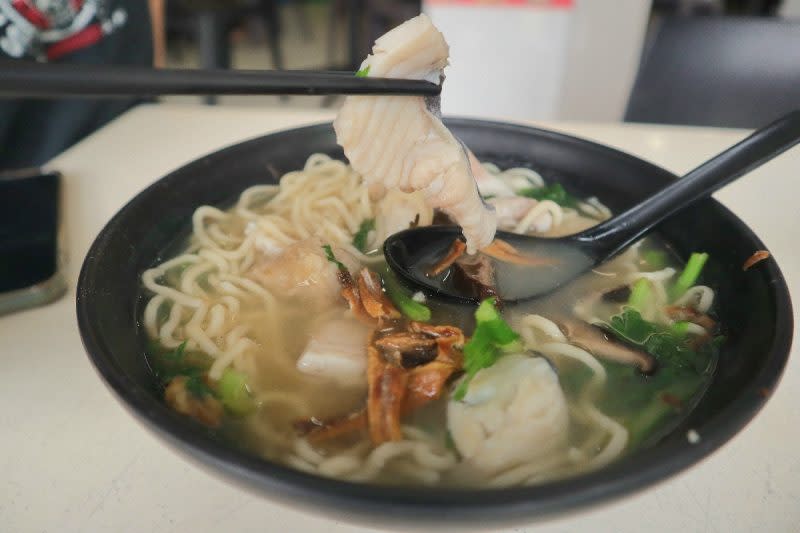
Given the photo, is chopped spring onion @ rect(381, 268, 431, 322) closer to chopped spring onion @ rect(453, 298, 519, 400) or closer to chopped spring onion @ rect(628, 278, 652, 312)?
chopped spring onion @ rect(453, 298, 519, 400)

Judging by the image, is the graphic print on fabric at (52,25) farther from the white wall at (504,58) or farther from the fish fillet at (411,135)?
the white wall at (504,58)

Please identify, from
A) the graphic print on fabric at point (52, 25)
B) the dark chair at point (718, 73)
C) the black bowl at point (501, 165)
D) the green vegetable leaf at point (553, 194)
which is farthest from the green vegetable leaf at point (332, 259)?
the dark chair at point (718, 73)

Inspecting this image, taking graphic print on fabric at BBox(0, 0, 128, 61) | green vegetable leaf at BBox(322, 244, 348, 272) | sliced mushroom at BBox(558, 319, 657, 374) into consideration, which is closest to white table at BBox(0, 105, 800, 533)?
sliced mushroom at BBox(558, 319, 657, 374)

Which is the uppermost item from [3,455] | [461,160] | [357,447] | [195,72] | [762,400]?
[195,72]

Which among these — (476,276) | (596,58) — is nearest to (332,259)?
(476,276)

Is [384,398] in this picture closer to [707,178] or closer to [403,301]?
[403,301]

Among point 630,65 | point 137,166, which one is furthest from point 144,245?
point 630,65

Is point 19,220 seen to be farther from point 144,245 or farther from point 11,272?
point 144,245

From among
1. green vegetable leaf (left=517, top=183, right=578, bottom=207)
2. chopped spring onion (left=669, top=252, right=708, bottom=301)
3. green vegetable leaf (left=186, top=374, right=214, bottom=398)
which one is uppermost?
chopped spring onion (left=669, top=252, right=708, bottom=301)
